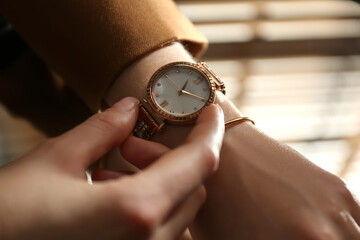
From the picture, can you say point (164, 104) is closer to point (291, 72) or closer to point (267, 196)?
point (267, 196)

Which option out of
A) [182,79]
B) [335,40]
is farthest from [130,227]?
[335,40]

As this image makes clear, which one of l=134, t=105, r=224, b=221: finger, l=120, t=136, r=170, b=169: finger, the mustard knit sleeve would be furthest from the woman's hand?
the mustard knit sleeve

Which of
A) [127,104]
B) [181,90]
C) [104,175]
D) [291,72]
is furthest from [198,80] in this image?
[291,72]

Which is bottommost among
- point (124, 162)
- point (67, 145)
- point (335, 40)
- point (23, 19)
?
point (335, 40)

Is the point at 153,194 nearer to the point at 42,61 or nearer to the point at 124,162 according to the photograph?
the point at 124,162

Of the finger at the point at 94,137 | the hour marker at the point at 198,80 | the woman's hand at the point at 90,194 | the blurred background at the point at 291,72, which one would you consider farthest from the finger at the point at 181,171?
the blurred background at the point at 291,72

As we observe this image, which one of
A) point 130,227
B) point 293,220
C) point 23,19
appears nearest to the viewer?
point 130,227
